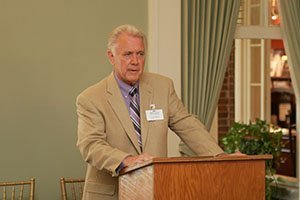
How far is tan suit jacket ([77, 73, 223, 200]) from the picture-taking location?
127 inches

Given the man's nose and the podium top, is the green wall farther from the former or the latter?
the podium top

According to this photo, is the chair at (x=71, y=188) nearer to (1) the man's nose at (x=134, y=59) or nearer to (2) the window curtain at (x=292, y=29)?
(1) the man's nose at (x=134, y=59)

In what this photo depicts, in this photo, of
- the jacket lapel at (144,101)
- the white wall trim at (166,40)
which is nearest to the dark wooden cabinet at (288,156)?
the white wall trim at (166,40)

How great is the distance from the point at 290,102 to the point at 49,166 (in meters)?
7.01

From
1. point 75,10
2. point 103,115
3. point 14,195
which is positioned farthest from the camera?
point 75,10

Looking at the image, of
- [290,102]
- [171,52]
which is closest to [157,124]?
[171,52]

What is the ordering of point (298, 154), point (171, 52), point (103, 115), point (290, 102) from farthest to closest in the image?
point (290, 102) < point (298, 154) < point (171, 52) < point (103, 115)

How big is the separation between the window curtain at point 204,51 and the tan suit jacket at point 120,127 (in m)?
1.70

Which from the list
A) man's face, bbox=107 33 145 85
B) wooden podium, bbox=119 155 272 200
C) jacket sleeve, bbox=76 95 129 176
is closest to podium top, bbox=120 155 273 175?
wooden podium, bbox=119 155 272 200

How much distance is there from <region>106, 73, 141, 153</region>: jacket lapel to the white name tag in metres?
0.09

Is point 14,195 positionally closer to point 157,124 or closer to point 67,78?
point 67,78

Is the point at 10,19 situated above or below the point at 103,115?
above

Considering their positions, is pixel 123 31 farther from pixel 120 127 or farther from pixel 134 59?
pixel 120 127

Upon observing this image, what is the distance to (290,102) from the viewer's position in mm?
11094
